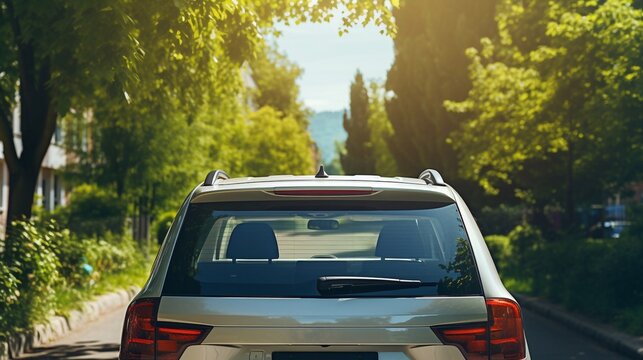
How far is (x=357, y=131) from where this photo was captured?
103500 millimetres

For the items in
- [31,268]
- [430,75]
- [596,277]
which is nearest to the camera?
[31,268]

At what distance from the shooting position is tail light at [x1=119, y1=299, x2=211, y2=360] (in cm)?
412

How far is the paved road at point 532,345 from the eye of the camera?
11.1m

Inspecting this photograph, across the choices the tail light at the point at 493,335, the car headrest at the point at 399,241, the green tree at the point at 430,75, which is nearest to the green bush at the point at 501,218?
the green tree at the point at 430,75

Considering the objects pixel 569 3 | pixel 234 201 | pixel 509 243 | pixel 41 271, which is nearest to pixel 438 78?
pixel 509 243

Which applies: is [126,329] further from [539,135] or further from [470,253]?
[539,135]

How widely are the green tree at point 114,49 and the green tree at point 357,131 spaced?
79.0 meters

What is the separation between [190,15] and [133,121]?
15.9 meters

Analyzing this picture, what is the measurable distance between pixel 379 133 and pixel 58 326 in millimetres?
64516

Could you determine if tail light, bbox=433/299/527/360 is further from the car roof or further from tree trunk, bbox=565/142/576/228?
tree trunk, bbox=565/142/576/228

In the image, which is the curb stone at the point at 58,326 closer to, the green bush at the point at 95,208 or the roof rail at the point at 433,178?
the roof rail at the point at 433,178

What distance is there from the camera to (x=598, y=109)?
698 inches

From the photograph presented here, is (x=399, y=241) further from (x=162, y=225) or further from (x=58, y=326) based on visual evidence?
(x=162, y=225)

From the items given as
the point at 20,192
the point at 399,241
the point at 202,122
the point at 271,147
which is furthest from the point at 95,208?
the point at 271,147
